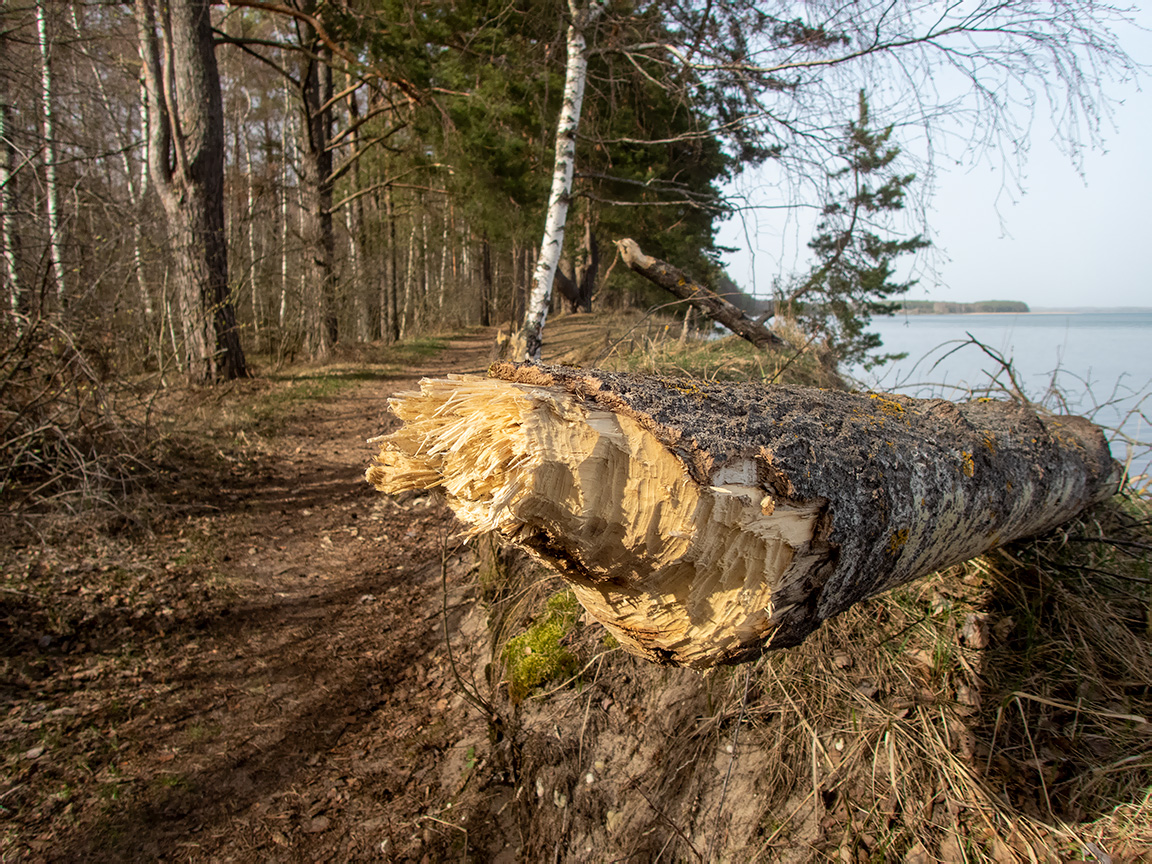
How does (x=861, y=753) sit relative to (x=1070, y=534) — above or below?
below

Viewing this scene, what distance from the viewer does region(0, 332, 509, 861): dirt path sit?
7.68ft

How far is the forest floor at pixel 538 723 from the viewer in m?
1.82

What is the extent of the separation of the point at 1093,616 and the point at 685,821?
5.45 feet

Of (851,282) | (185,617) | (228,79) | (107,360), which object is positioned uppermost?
(228,79)

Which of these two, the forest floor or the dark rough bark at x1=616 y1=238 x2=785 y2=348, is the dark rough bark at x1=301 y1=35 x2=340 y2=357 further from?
the forest floor

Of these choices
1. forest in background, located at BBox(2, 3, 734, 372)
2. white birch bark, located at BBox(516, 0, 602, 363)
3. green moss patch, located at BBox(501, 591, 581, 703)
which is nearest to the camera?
green moss patch, located at BBox(501, 591, 581, 703)

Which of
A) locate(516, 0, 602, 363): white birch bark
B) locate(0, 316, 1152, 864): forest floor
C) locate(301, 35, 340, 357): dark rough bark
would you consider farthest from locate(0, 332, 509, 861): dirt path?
locate(301, 35, 340, 357): dark rough bark

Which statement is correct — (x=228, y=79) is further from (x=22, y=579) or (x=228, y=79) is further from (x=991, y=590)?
(x=991, y=590)

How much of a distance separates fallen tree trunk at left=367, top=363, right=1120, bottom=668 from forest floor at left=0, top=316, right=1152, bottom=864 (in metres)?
0.85

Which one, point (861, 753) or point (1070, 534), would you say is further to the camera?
point (1070, 534)

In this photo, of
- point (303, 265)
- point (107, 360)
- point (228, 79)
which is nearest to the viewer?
point (107, 360)

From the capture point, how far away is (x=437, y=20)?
28.3 ft

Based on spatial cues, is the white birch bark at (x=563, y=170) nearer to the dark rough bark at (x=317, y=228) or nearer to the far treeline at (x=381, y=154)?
the far treeline at (x=381, y=154)

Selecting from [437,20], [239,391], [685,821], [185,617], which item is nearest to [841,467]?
[685,821]
